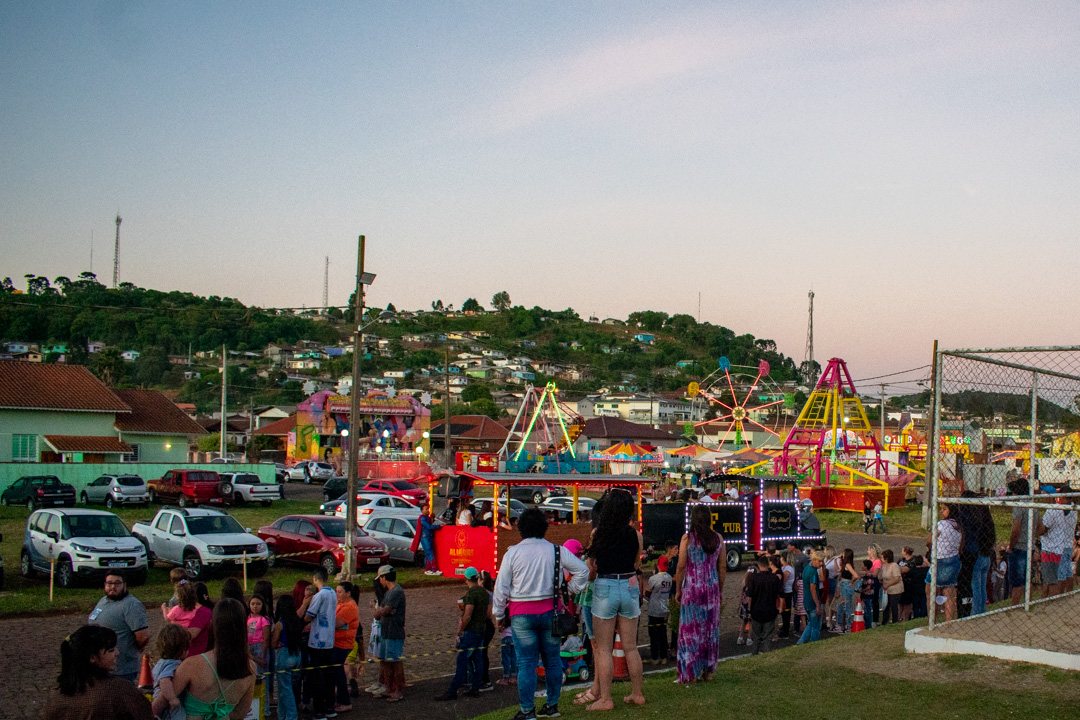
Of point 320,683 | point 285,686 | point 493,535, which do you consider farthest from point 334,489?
point 285,686

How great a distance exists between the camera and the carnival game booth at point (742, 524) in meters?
24.8

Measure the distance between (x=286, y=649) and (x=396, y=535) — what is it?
14.0 metres

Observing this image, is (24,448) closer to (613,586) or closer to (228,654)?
(228,654)

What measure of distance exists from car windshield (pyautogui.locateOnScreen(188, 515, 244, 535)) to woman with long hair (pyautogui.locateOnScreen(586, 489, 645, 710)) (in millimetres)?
15706

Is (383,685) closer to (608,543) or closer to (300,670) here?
(300,670)

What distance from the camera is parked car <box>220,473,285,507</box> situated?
39.7m

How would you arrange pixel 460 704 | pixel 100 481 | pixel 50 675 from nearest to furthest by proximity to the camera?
pixel 460 704 → pixel 50 675 → pixel 100 481

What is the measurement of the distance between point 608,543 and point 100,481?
119 ft

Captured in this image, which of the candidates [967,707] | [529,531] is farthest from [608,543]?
[967,707]

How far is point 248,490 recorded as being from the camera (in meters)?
39.9

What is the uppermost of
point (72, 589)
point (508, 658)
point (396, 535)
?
point (508, 658)

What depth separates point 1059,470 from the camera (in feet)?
52.5

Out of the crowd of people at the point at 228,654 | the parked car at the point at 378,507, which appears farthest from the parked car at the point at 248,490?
the crowd of people at the point at 228,654

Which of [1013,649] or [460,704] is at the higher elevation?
[1013,649]
